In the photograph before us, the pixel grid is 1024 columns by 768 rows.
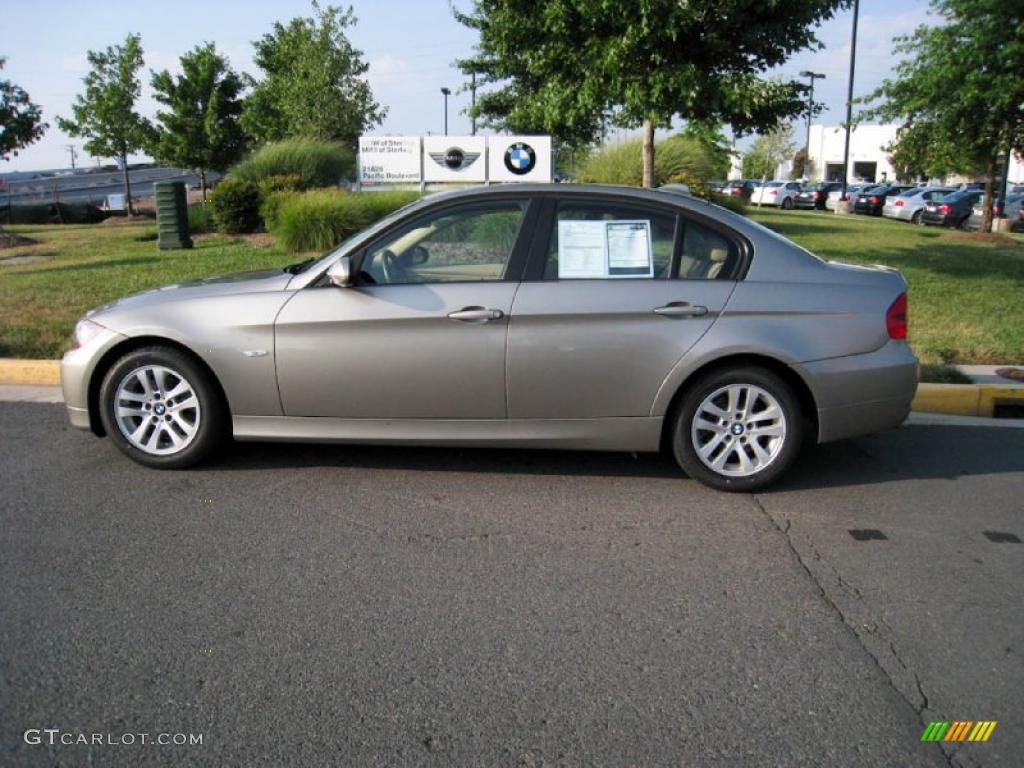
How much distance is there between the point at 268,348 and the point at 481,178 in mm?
13442

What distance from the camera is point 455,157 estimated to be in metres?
17.6

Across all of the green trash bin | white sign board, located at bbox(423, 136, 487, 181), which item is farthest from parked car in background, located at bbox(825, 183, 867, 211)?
the green trash bin

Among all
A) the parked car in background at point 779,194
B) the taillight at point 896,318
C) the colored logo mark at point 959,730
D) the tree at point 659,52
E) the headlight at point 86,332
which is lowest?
the colored logo mark at point 959,730

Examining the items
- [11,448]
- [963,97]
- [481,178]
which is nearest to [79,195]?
[481,178]

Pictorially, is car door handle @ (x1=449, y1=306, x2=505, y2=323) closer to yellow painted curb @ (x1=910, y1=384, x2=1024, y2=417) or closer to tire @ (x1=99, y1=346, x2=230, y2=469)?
tire @ (x1=99, y1=346, x2=230, y2=469)

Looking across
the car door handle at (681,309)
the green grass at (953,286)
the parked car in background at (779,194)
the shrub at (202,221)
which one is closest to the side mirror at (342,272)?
the car door handle at (681,309)

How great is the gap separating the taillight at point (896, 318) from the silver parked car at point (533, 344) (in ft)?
0.04

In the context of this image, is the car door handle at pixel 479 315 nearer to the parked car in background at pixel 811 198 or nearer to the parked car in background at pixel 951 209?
the parked car in background at pixel 951 209

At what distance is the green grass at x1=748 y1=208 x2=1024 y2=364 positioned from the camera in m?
8.02

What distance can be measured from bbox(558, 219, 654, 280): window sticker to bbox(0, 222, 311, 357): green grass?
5.10m

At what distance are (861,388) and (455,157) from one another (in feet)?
45.6

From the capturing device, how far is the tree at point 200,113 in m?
28.3

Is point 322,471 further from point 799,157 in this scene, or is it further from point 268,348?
point 799,157

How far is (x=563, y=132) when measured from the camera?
59.2ft
